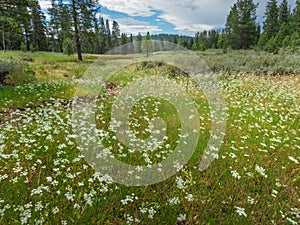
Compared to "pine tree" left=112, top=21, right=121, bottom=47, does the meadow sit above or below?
below

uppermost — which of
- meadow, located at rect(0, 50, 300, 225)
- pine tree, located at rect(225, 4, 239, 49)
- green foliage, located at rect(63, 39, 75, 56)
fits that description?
pine tree, located at rect(225, 4, 239, 49)

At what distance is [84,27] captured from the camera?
31.0 meters

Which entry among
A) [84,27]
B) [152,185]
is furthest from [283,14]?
[152,185]

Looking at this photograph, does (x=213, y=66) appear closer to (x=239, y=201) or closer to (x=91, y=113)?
(x=91, y=113)

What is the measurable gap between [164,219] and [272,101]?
27.2ft

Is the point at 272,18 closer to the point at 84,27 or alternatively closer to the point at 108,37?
the point at 84,27

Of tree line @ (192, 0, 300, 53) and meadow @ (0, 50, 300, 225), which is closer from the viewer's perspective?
meadow @ (0, 50, 300, 225)

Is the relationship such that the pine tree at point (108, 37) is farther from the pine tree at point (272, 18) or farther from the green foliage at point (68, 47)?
the pine tree at point (272, 18)

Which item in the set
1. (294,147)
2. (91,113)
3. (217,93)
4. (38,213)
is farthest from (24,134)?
(217,93)

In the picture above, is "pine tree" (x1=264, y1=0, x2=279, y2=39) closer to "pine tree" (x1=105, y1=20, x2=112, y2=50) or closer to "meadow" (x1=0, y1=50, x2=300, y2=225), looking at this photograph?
"meadow" (x1=0, y1=50, x2=300, y2=225)

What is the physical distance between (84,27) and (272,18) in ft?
147

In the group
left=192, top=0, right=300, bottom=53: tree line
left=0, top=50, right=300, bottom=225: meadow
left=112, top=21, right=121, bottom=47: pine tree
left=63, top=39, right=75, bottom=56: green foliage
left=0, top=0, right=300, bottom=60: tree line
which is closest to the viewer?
Result: left=0, top=50, right=300, bottom=225: meadow

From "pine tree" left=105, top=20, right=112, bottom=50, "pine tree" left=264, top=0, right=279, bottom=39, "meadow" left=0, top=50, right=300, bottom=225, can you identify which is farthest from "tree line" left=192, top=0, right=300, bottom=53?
"pine tree" left=105, top=20, right=112, bottom=50

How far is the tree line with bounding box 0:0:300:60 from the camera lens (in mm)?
11477
